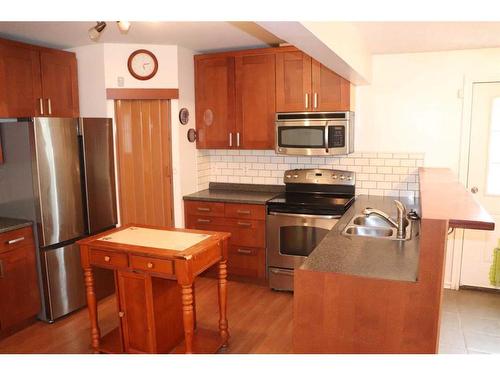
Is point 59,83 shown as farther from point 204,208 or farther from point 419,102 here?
point 419,102

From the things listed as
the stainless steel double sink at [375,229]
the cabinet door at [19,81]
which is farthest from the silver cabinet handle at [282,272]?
the cabinet door at [19,81]

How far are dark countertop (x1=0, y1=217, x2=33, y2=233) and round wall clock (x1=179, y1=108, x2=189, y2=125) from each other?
1.63 metres

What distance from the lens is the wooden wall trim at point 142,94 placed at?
376 cm

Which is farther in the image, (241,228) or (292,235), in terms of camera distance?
(241,228)

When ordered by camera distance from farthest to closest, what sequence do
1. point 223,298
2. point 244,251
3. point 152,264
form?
point 244,251 < point 223,298 < point 152,264

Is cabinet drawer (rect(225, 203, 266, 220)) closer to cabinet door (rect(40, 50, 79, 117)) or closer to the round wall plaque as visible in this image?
the round wall plaque

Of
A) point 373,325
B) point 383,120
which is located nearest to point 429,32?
point 383,120

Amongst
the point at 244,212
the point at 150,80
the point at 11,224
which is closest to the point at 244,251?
the point at 244,212

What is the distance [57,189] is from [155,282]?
1256 millimetres

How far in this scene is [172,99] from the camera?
393 cm

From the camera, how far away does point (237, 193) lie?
4.24m

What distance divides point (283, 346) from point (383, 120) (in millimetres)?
2278
